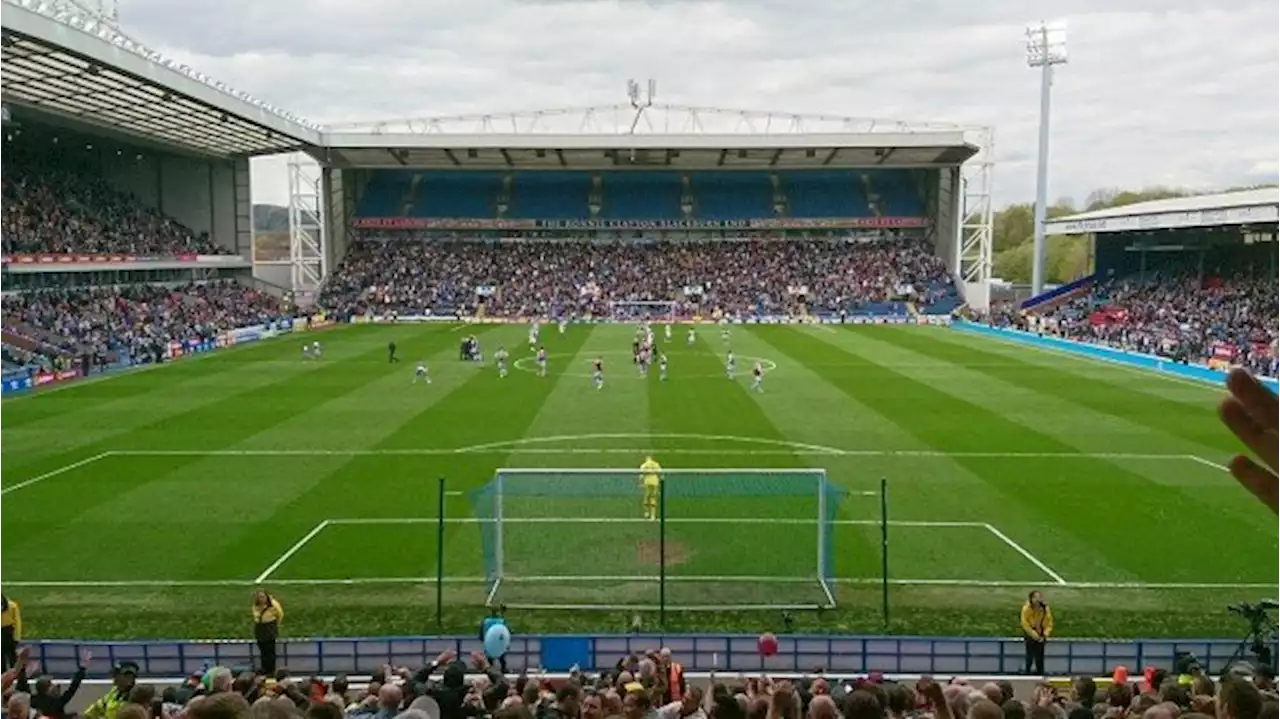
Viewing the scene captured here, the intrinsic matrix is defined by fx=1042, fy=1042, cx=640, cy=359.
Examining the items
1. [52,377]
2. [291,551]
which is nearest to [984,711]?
[291,551]

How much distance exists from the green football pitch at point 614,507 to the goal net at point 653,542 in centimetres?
6

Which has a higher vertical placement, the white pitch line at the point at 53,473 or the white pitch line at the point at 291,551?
the white pitch line at the point at 53,473

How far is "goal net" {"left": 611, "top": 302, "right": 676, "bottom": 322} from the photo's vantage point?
7538 cm

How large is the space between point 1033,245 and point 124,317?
8899 cm

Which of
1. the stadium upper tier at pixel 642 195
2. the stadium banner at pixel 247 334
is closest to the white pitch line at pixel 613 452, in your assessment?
the stadium banner at pixel 247 334

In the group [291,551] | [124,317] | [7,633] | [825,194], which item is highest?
[825,194]

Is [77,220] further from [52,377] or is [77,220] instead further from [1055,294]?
[1055,294]

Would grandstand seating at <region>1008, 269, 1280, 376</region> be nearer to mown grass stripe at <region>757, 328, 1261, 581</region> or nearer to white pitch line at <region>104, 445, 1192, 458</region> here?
mown grass stripe at <region>757, 328, 1261, 581</region>

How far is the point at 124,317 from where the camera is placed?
53844 mm

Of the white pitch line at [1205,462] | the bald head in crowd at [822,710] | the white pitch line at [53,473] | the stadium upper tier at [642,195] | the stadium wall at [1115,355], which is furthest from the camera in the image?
the stadium upper tier at [642,195]

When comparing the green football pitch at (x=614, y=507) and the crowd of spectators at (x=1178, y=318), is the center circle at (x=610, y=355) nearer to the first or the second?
the green football pitch at (x=614, y=507)

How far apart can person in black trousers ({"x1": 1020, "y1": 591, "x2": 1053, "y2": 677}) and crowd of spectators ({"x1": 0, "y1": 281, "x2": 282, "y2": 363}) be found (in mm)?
41480

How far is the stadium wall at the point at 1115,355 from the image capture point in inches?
1633

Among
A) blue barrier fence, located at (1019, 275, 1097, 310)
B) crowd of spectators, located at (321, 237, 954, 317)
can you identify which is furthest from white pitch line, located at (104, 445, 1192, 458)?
crowd of spectators, located at (321, 237, 954, 317)
